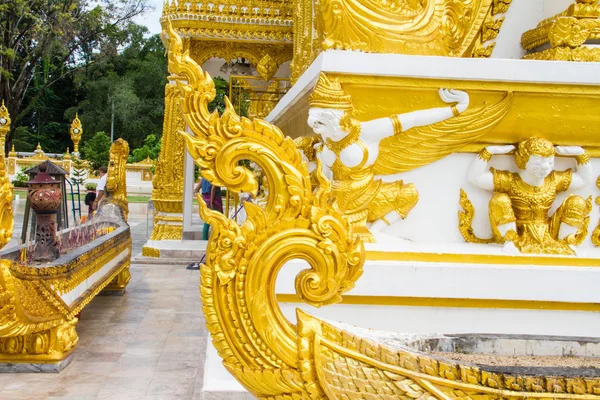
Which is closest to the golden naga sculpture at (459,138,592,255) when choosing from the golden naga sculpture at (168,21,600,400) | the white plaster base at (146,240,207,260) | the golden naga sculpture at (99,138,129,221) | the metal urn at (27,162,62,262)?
the golden naga sculpture at (168,21,600,400)

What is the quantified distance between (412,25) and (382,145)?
0.58 metres

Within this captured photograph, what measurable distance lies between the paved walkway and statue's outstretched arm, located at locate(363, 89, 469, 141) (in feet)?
5.21

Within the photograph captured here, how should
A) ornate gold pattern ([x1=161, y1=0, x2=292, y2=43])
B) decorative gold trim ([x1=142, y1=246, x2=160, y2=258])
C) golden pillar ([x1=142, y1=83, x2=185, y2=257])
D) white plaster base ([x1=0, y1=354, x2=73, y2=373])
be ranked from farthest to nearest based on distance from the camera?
1. golden pillar ([x1=142, y1=83, x2=185, y2=257])
2. decorative gold trim ([x1=142, y1=246, x2=160, y2=258])
3. ornate gold pattern ([x1=161, y1=0, x2=292, y2=43])
4. white plaster base ([x1=0, y1=354, x2=73, y2=373])

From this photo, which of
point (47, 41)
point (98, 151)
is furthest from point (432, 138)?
point (47, 41)

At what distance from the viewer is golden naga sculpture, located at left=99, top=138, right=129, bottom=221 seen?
7094mm

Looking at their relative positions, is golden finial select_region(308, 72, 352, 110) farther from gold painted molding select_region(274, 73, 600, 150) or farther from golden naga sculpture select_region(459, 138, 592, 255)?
golden naga sculpture select_region(459, 138, 592, 255)

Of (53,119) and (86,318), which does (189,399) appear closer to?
(86,318)

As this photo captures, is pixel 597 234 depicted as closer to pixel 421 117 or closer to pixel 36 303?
pixel 421 117

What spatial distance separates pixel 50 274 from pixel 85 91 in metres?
32.0

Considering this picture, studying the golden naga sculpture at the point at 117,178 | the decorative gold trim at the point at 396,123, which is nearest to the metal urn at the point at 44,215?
the decorative gold trim at the point at 396,123

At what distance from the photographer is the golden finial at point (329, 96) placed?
2.55 metres

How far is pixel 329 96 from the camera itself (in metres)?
2.55

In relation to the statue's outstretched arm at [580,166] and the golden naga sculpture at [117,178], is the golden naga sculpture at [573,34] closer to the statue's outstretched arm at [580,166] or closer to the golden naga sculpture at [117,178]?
A: the statue's outstretched arm at [580,166]

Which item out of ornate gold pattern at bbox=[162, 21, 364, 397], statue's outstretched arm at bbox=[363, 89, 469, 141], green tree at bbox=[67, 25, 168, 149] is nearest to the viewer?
ornate gold pattern at bbox=[162, 21, 364, 397]
